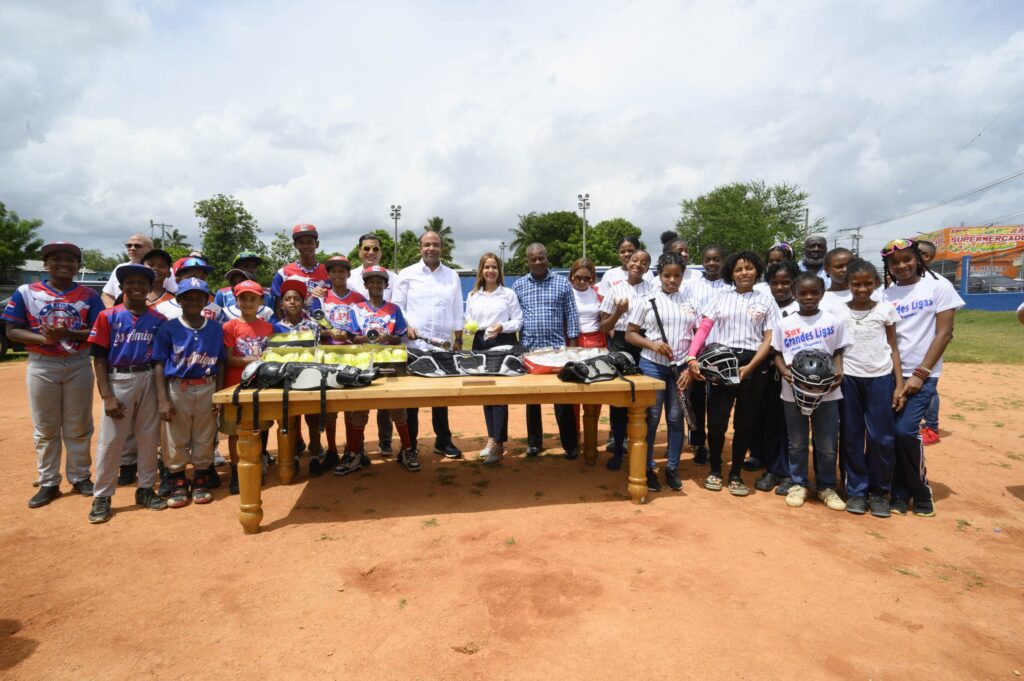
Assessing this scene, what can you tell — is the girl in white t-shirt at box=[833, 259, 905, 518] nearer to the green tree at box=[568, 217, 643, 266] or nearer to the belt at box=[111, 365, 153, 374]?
the belt at box=[111, 365, 153, 374]

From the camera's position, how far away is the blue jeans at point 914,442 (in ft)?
13.3

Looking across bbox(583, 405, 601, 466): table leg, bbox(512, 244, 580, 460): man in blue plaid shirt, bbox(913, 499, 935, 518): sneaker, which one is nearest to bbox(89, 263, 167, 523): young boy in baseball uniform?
bbox(512, 244, 580, 460): man in blue plaid shirt

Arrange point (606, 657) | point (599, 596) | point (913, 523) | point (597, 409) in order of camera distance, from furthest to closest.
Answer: point (597, 409) < point (913, 523) < point (599, 596) < point (606, 657)

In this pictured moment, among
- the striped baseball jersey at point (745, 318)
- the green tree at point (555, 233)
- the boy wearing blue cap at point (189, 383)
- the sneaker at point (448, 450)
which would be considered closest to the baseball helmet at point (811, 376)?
the striped baseball jersey at point (745, 318)

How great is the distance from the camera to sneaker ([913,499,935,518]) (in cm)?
409

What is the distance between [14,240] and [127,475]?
33.7 metres

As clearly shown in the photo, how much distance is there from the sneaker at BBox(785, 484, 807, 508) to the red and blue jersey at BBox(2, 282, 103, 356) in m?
5.58

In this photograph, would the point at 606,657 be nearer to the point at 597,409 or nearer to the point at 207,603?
the point at 207,603

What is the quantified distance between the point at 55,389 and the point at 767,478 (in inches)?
226

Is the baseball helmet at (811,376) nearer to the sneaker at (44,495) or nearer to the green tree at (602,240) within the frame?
the sneaker at (44,495)

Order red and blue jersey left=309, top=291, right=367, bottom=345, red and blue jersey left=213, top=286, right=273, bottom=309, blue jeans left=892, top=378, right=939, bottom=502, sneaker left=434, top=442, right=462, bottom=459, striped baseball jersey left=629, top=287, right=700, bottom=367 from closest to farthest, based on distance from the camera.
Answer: blue jeans left=892, top=378, right=939, bottom=502, striped baseball jersey left=629, top=287, right=700, bottom=367, red and blue jersey left=309, top=291, right=367, bottom=345, red and blue jersey left=213, top=286, right=273, bottom=309, sneaker left=434, top=442, right=462, bottom=459

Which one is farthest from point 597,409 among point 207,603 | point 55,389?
point 55,389

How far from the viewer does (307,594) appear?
308 centimetres

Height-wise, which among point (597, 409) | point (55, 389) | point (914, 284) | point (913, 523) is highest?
point (914, 284)
